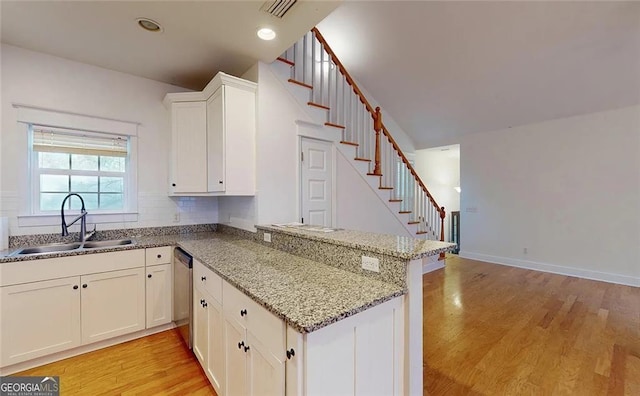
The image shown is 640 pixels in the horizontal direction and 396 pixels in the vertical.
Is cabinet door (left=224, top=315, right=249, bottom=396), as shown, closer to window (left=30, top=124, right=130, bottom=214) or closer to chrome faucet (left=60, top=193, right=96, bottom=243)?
chrome faucet (left=60, top=193, right=96, bottom=243)

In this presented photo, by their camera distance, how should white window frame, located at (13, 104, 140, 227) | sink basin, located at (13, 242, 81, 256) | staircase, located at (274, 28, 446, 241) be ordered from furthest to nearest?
staircase, located at (274, 28, 446, 241)
white window frame, located at (13, 104, 140, 227)
sink basin, located at (13, 242, 81, 256)

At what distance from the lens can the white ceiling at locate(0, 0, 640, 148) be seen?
6.80 ft

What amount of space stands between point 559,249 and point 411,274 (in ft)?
16.1

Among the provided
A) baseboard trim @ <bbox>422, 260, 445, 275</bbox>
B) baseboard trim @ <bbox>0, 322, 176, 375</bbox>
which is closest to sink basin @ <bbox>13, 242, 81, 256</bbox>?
baseboard trim @ <bbox>0, 322, 176, 375</bbox>

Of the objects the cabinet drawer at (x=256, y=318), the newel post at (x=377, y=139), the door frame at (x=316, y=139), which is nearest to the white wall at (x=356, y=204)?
the door frame at (x=316, y=139)

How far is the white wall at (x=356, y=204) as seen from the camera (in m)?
3.54

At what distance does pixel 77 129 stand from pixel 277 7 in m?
2.39

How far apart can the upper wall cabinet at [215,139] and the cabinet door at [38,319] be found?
1.26 m

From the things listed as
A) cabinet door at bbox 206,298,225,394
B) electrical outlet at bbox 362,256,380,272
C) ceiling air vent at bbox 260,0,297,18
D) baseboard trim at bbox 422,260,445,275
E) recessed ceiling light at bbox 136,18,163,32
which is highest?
Result: recessed ceiling light at bbox 136,18,163,32

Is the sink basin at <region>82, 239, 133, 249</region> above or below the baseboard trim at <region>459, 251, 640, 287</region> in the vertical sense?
above

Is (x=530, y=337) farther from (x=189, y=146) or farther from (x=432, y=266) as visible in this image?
(x=189, y=146)

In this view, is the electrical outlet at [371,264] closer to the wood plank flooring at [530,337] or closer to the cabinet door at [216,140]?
the wood plank flooring at [530,337]

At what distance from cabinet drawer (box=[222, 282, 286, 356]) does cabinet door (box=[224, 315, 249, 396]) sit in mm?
61

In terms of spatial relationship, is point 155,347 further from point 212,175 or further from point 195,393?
point 212,175
